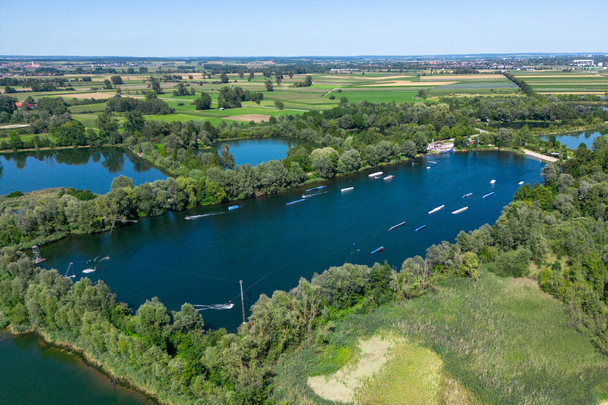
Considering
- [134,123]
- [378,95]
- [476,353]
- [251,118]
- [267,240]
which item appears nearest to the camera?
[476,353]

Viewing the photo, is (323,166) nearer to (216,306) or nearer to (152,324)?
(216,306)

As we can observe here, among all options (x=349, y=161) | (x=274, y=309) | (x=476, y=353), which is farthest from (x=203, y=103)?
(x=476, y=353)

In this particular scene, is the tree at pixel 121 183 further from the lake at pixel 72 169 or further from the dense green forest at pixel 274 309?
the dense green forest at pixel 274 309


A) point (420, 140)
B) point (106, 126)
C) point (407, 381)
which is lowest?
point (407, 381)

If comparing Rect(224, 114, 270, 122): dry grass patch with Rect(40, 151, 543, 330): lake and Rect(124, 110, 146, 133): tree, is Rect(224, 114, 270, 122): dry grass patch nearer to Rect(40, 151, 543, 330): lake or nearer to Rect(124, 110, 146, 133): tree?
Rect(124, 110, 146, 133): tree

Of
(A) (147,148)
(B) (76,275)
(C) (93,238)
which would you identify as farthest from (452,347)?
(A) (147,148)
